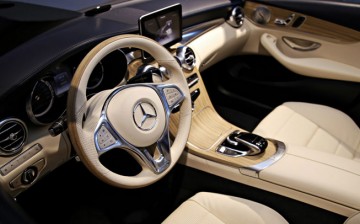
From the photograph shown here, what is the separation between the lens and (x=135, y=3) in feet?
5.44

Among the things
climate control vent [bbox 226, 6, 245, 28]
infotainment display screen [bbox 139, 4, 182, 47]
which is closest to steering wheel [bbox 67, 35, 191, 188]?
infotainment display screen [bbox 139, 4, 182, 47]

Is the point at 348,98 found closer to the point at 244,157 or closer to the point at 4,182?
the point at 244,157

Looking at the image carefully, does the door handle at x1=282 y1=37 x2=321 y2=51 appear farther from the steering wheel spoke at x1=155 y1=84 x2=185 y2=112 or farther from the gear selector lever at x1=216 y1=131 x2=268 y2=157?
the steering wheel spoke at x1=155 y1=84 x2=185 y2=112

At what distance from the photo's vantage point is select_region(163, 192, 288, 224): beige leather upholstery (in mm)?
1046

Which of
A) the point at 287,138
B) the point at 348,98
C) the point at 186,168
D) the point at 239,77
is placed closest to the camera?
the point at 186,168

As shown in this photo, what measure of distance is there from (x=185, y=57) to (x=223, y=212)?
62 centimetres

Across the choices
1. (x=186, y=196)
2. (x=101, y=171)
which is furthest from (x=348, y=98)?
(x=101, y=171)

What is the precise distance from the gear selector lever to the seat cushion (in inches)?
11.2

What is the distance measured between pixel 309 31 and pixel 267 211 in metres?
1.16

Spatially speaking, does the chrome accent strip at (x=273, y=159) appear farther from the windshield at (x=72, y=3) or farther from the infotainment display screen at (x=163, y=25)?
the windshield at (x=72, y=3)

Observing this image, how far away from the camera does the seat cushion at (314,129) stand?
1.44 m

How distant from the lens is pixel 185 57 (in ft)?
4.58

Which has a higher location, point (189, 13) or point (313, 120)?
point (189, 13)

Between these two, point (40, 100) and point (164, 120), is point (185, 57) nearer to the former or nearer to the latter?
point (164, 120)
